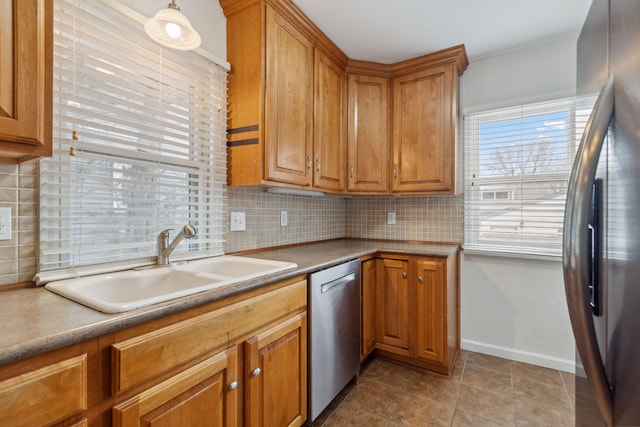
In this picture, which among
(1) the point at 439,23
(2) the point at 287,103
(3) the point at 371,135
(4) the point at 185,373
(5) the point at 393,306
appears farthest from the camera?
(3) the point at 371,135

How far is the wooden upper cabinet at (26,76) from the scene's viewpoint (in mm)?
774

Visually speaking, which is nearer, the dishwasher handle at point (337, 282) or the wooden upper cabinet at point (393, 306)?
the dishwasher handle at point (337, 282)

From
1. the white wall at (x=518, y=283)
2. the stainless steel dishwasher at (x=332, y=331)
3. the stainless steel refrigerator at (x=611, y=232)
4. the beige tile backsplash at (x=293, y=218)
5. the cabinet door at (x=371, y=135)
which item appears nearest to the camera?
the stainless steel refrigerator at (x=611, y=232)

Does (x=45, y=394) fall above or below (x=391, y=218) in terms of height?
below

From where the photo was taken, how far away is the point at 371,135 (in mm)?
2520

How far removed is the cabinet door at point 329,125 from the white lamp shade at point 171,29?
1001mm

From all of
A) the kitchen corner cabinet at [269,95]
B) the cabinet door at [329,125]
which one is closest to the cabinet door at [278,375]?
the kitchen corner cabinet at [269,95]

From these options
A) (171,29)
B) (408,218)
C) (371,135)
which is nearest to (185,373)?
A: (171,29)

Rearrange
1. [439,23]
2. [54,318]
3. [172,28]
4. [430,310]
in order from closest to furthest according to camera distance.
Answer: [54,318], [172,28], [439,23], [430,310]

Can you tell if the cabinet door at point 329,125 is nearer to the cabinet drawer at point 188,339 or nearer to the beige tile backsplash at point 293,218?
the beige tile backsplash at point 293,218

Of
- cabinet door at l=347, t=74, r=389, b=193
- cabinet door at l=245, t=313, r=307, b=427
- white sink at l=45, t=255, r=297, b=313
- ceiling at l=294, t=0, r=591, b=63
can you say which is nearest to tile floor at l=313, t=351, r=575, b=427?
cabinet door at l=245, t=313, r=307, b=427

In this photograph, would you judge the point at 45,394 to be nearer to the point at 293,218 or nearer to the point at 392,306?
the point at 293,218

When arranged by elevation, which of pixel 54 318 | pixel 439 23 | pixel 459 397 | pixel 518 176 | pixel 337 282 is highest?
pixel 439 23

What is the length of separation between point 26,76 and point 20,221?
0.55m
